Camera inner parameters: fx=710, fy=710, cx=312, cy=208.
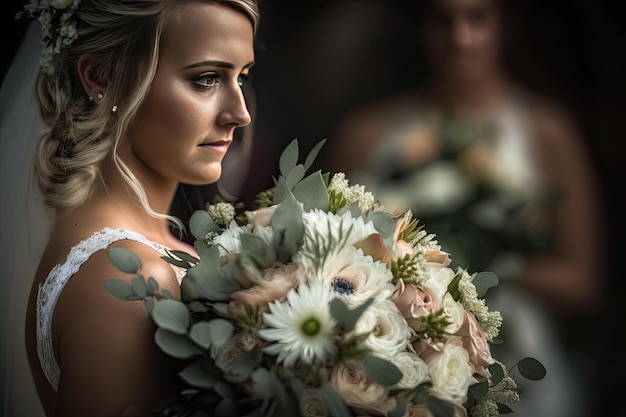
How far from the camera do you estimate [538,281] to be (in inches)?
89.0

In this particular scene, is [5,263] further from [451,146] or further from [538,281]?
[538,281]

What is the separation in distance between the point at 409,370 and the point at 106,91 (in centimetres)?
67

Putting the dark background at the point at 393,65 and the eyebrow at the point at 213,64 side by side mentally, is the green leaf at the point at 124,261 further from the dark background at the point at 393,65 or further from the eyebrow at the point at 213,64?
the dark background at the point at 393,65

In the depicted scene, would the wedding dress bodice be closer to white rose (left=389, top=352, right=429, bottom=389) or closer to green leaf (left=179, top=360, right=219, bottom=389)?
green leaf (left=179, top=360, right=219, bottom=389)

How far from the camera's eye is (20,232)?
1.26 meters

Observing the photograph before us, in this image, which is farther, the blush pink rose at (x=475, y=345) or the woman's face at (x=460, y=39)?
the woman's face at (x=460, y=39)

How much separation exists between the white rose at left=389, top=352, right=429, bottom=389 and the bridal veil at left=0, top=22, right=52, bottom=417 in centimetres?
73

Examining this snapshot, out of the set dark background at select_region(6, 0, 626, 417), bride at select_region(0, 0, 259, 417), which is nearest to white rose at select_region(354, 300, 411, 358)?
bride at select_region(0, 0, 259, 417)

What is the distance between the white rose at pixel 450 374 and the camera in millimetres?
815

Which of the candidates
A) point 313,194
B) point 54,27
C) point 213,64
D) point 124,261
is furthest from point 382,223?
point 54,27

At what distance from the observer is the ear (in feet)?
3.76

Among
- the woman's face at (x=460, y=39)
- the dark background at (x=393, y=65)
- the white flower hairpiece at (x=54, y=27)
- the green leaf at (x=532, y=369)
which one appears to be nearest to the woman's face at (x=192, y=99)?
the white flower hairpiece at (x=54, y=27)

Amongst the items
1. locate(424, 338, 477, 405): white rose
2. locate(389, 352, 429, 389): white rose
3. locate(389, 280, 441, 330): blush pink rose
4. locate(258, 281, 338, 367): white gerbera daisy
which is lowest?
locate(424, 338, 477, 405): white rose

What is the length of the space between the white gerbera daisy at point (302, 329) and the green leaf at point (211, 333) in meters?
0.04
